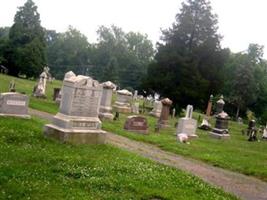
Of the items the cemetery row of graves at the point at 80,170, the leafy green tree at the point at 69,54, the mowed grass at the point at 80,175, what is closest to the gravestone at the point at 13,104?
the cemetery row of graves at the point at 80,170

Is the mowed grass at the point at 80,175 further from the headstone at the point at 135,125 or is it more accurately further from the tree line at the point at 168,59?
the tree line at the point at 168,59

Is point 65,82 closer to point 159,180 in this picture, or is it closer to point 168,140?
point 159,180

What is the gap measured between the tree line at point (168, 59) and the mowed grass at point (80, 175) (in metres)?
31.2

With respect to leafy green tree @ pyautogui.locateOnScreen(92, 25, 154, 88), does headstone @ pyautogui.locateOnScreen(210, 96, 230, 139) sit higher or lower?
lower

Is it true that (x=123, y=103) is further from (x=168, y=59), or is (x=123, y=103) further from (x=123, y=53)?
(x=123, y=53)

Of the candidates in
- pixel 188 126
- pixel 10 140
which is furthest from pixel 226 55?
pixel 10 140

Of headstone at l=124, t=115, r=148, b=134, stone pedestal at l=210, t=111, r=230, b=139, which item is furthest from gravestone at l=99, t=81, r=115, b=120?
stone pedestal at l=210, t=111, r=230, b=139

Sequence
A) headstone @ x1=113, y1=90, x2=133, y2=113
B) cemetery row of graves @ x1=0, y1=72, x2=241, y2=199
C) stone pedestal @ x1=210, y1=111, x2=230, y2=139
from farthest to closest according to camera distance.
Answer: headstone @ x1=113, y1=90, x2=133, y2=113 < stone pedestal @ x1=210, y1=111, x2=230, y2=139 < cemetery row of graves @ x1=0, y1=72, x2=241, y2=199

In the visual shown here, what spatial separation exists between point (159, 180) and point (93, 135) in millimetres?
4600

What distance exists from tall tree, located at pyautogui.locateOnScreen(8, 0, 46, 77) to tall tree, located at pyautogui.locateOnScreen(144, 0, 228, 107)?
20166 millimetres

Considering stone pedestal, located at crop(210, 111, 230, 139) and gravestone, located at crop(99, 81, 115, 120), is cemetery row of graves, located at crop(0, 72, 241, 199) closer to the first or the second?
gravestone, located at crop(99, 81, 115, 120)

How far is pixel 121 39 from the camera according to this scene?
108312mm

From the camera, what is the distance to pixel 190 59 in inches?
1750

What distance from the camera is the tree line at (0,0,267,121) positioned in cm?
4481
